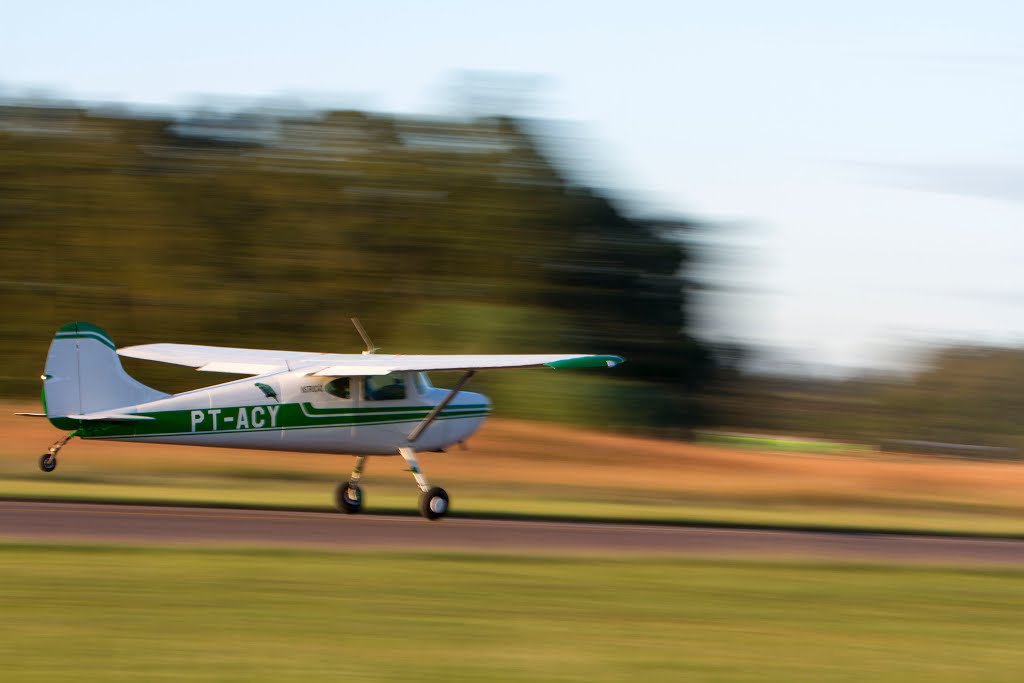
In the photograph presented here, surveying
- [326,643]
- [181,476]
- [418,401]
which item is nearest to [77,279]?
[181,476]

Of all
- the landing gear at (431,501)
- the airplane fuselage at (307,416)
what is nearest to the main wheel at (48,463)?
the airplane fuselage at (307,416)

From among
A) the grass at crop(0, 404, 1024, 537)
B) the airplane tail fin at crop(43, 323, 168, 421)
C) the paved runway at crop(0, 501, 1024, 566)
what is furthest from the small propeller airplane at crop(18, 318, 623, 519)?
the grass at crop(0, 404, 1024, 537)

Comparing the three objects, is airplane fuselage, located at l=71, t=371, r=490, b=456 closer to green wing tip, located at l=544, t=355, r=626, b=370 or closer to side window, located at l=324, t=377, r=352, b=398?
side window, located at l=324, t=377, r=352, b=398

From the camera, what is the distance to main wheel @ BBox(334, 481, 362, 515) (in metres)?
20.0

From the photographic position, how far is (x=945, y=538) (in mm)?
22422

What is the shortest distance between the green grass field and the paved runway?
1.03 m

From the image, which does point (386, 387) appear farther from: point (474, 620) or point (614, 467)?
point (614, 467)

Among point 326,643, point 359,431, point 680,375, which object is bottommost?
point 326,643

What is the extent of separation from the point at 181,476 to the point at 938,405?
4266 inches

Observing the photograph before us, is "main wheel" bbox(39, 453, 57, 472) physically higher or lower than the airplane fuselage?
lower

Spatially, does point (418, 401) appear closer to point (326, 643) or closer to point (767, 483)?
point (326, 643)

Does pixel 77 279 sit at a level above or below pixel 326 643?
above

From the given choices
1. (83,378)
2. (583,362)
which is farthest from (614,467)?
(83,378)

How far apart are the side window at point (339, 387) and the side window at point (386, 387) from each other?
0.30 metres
